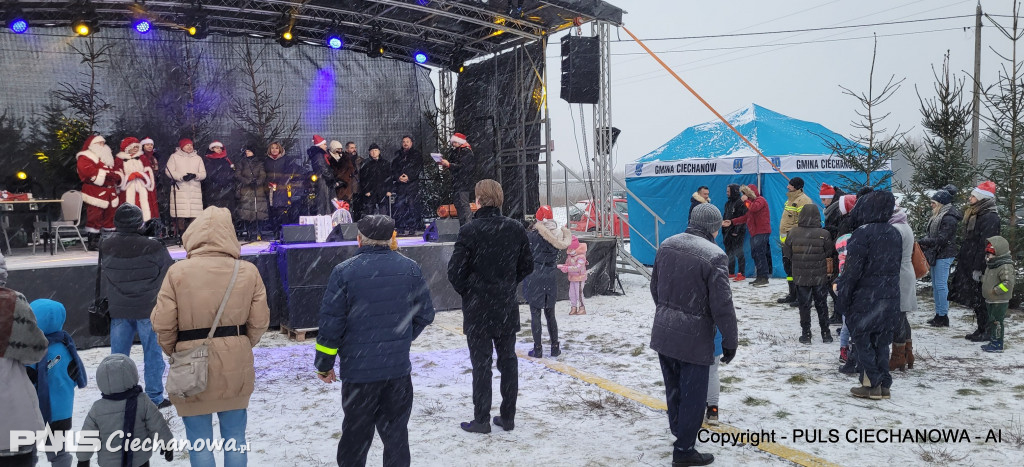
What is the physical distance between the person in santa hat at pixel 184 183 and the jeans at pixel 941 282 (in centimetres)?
1024

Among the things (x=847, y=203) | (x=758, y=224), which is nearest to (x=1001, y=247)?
(x=847, y=203)

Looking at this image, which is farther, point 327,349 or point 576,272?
point 576,272

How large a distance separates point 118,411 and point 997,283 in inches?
270

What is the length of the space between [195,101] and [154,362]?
9832 mm

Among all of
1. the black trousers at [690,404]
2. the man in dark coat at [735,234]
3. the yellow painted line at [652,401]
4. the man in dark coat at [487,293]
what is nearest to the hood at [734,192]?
the man in dark coat at [735,234]

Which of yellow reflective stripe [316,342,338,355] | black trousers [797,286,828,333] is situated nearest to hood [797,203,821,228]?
black trousers [797,286,828,333]

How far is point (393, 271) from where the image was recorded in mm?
3330

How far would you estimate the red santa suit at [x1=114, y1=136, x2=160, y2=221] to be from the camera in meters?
10.1

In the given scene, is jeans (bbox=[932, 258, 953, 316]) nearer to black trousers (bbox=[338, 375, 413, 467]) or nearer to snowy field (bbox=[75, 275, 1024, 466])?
snowy field (bbox=[75, 275, 1024, 466])

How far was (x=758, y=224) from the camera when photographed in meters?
Answer: 11.0

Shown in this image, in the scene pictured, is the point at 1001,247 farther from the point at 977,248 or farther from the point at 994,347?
the point at 994,347

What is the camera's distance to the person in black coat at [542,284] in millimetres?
6363

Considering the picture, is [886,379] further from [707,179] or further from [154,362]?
[707,179]

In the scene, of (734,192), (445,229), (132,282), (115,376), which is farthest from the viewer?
(734,192)
